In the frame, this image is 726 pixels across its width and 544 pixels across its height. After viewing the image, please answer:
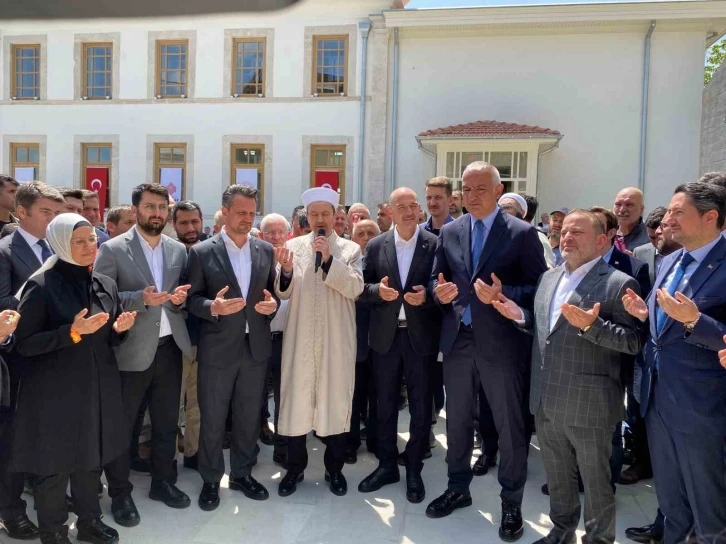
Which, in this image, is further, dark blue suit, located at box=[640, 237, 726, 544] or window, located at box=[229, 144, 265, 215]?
window, located at box=[229, 144, 265, 215]

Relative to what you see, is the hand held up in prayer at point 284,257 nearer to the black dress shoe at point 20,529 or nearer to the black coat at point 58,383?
the black coat at point 58,383

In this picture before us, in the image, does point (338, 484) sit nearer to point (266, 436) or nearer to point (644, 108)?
point (266, 436)

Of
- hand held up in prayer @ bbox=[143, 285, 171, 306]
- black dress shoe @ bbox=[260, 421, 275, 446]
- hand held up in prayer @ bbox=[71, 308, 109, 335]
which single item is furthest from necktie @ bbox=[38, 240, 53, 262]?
black dress shoe @ bbox=[260, 421, 275, 446]

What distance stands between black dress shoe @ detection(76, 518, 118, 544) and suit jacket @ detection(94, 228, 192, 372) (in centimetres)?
88

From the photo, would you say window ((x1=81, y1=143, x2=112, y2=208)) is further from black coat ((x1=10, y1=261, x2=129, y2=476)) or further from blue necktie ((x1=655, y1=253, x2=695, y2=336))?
blue necktie ((x1=655, y1=253, x2=695, y2=336))

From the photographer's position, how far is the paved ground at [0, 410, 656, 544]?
316cm

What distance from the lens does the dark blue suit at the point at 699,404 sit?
2.48 metres

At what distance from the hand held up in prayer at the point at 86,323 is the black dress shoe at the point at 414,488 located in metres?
2.26

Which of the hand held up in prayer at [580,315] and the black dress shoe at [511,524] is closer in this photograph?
the hand held up in prayer at [580,315]

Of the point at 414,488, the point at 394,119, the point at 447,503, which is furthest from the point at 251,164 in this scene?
the point at 447,503

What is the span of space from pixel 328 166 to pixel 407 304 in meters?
11.6

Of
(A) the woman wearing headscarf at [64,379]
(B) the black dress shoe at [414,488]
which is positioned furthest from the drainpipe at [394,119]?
(A) the woman wearing headscarf at [64,379]

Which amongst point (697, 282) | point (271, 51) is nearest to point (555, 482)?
point (697, 282)

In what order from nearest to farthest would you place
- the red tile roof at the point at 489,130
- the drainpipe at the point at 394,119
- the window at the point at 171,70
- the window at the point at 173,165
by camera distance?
the red tile roof at the point at 489,130
the drainpipe at the point at 394,119
the window at the point at 171,70
the window at the point at 173,165
